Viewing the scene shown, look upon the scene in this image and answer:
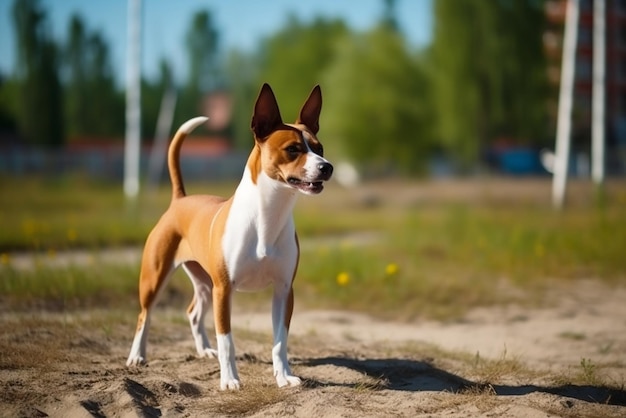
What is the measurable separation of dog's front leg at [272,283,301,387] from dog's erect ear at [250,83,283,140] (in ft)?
3.08

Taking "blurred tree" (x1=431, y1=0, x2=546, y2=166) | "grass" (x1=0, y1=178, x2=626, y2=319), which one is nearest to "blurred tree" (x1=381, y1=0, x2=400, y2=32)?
"blurred tree" (x1=431, y1=0, x2=546, y2=166)

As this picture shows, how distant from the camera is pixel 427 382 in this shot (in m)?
4.44

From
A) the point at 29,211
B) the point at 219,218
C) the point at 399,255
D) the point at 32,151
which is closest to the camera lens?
the point at 219,218

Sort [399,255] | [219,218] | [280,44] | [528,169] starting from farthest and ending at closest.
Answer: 1. [280,44]
2. [528,169]
3. [399,255]
4. [219,218]

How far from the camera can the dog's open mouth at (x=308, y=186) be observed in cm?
382

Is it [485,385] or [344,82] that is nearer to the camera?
[485,385]

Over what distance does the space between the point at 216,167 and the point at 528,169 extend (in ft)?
59.5

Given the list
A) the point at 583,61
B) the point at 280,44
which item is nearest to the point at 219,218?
the point at 583,61

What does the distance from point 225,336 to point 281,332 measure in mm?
341

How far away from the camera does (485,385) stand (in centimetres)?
433

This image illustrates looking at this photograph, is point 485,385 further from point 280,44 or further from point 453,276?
point 280,44

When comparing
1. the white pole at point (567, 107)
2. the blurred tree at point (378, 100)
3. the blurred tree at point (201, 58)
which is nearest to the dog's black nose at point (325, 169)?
the white pole at point (567, 107)

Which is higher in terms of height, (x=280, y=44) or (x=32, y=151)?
(x=280, y=44)

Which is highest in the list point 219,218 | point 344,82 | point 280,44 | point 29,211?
point 280,44
